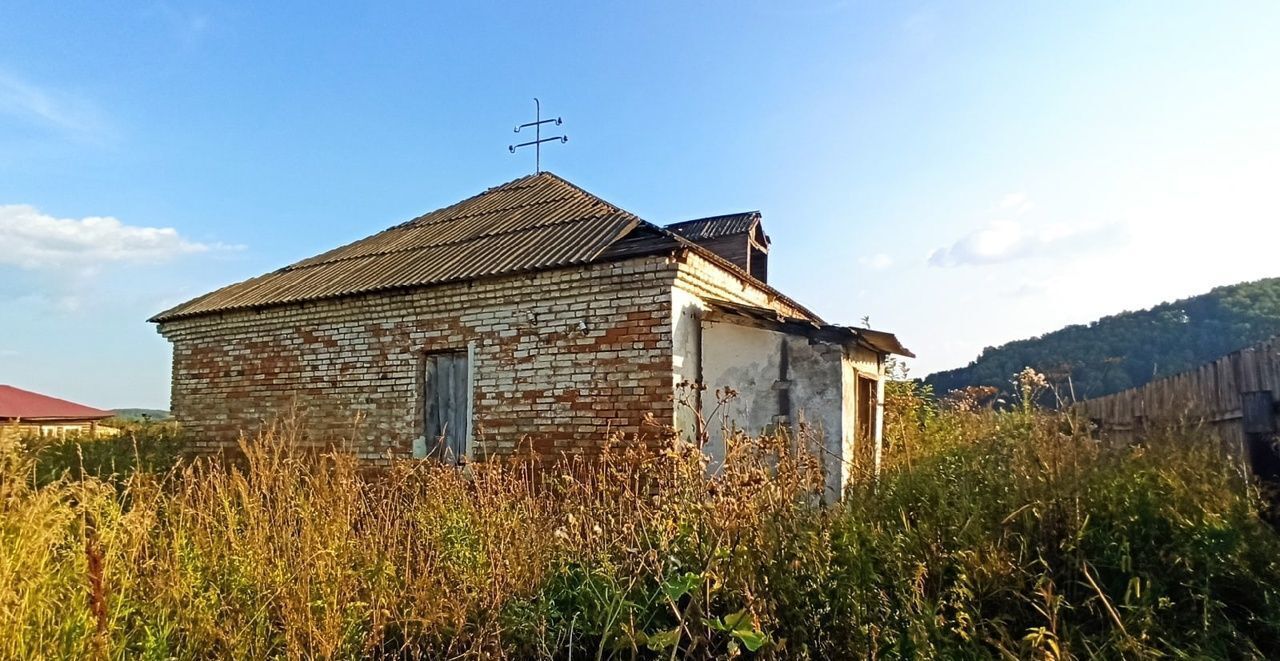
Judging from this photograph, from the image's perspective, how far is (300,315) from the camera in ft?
30.0

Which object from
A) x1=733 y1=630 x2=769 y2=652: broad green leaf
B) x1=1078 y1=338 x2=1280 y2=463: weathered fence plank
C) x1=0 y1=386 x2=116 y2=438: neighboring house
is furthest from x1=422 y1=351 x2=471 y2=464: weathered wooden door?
x1=0 y1=386 x2=116 y2=438: neighboring house

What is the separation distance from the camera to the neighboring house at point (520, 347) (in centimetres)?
706

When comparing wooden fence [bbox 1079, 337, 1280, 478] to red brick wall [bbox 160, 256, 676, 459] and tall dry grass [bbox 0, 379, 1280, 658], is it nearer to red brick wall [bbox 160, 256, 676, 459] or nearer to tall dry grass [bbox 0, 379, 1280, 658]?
tall dry grass [bbox 0, 379, 1280, 658]

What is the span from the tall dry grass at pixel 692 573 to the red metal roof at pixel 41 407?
17.0m

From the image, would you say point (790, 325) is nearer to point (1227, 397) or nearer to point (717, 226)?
point (1227, 397)

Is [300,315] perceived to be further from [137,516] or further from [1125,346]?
[1125,346]

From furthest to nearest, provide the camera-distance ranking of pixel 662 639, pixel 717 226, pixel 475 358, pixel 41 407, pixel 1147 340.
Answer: pixel 1147 340 < pixel 41 407 < pixel 717 226 < pixel 475 358 < pixel 662 639

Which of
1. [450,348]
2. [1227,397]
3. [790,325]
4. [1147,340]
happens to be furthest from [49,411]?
[1147,340]

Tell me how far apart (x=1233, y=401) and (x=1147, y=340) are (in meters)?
22.4

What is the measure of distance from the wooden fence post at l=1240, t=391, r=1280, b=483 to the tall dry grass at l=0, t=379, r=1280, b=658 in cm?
52

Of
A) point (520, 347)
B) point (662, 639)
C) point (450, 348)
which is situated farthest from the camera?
point (450, 348)

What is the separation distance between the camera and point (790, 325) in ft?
23.7

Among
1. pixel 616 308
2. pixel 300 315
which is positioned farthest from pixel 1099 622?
pixel 300 315

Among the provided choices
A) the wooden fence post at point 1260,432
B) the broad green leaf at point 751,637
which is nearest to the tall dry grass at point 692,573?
the broad green leaf at point 751,637
